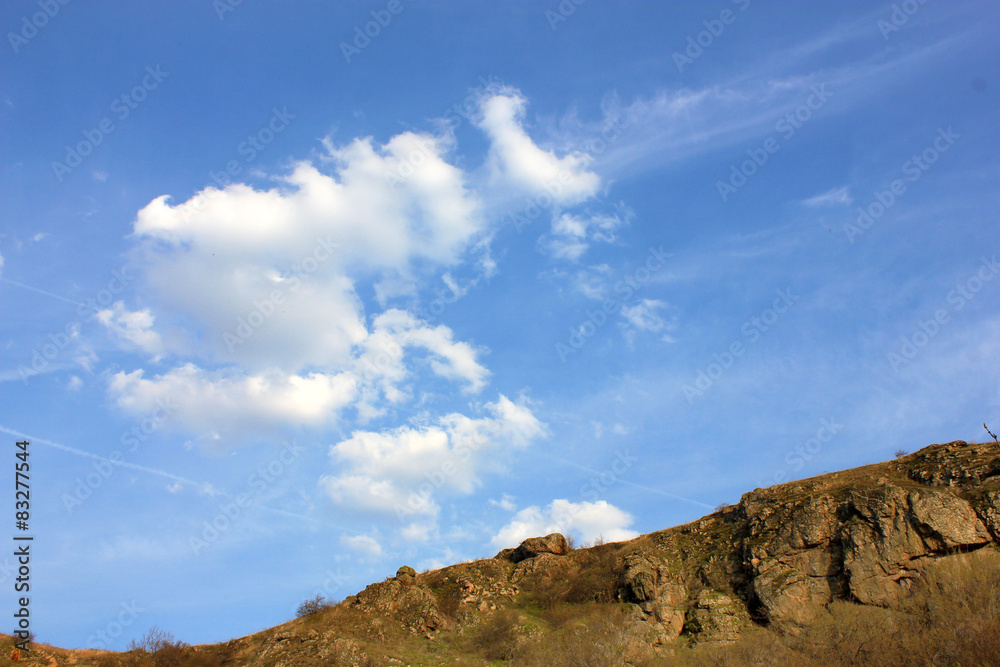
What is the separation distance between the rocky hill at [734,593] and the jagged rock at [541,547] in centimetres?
430

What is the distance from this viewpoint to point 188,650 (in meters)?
33.7

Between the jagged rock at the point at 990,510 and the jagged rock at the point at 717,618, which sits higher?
the jagged rock at the point at 990,510

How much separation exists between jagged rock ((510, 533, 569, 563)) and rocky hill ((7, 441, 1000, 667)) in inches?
169

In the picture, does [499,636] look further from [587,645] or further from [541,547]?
[541,547]

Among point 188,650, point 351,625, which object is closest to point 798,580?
point 351,625

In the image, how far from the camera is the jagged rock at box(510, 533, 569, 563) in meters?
47.5

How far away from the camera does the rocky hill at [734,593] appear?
31609mm

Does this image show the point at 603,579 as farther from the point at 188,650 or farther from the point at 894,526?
the point at 188,650

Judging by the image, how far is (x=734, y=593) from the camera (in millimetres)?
36844

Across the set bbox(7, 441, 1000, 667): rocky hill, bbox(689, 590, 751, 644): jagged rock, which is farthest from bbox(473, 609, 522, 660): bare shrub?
bbox(689, 590, 751, 644): jagged rock

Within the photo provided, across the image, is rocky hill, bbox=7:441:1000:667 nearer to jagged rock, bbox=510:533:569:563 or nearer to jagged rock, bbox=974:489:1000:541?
jagged rock, bbox=974:489:1000:541

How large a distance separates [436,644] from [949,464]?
33.6m

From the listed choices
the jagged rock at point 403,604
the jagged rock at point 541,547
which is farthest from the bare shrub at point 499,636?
the jagged rock at point 541,547

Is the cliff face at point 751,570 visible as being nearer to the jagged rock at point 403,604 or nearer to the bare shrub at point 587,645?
the jagged rock at point 403,604
